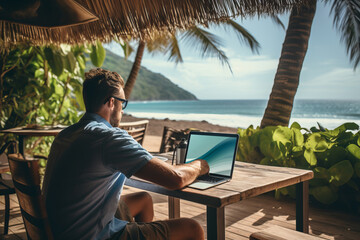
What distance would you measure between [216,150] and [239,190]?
1.34 ft

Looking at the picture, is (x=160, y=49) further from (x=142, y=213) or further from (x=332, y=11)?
(x=142, y=213)

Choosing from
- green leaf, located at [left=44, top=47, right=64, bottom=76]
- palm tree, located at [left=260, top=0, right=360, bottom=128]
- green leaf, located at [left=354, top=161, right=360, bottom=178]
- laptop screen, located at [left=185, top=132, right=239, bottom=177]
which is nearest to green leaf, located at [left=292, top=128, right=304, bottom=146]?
green leaf, located at [left=354, top=161, right=360, bottom=178]

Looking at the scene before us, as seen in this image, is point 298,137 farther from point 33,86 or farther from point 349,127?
point 33,86

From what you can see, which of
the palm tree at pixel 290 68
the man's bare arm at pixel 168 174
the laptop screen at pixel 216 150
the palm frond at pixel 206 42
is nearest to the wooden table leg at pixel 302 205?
the laptop screen at pixel 216 150

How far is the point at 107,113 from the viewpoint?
153cm

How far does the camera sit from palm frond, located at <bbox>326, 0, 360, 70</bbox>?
5.09 metres

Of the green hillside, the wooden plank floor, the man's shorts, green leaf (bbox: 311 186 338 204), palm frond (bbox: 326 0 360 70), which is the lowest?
the wooden plank floor

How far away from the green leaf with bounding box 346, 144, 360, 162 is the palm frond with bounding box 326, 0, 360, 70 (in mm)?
2868

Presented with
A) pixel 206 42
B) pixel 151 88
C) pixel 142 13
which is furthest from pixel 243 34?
pixel 151 88

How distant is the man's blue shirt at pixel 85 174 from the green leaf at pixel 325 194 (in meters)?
2.53

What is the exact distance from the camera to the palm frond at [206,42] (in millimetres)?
9305

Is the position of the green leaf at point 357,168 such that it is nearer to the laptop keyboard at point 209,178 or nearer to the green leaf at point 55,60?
the laptop keyboard at point 209,178

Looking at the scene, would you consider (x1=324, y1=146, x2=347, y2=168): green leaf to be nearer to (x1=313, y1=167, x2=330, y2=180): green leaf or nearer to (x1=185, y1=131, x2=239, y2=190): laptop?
(x1=313, y1=167, x2=330, y2=180): green leaf

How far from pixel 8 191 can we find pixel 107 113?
1445 millimetres
